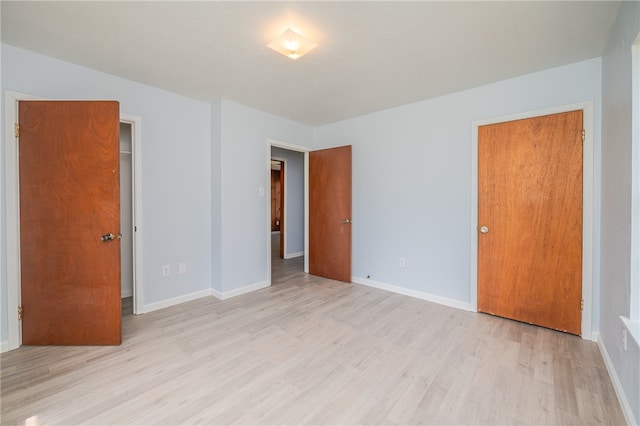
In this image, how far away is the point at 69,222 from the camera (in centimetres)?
221

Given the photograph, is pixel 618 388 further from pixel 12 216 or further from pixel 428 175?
pixel 12 216

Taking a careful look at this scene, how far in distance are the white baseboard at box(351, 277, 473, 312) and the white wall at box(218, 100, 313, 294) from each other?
1.38 meters

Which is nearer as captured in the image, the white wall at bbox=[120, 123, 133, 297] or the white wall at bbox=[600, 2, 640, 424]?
the white wall at bbox=[600, 2, 640, 424]

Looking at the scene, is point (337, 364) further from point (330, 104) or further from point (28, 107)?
point (28, 107)

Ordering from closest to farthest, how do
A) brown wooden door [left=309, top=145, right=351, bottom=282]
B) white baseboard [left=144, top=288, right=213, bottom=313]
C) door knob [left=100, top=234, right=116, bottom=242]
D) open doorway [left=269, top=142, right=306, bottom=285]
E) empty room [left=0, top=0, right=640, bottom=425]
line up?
empty room [left=0, top=0, right=640, bottom=425] < door knob [left=100, top=234, right=116, bottom=242] < white baseboard [left=144, top=288, right=213, bottom=313] < brown wooden door [left=309, top=145, right=351, bottom=282] < open doorway [left=269, top=142, right=306, bottom=285]

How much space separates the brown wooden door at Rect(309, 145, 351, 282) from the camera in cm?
389

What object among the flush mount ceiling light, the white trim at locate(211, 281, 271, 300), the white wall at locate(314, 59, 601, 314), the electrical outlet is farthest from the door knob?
the white wall at locate(314, 59, 601, 314)

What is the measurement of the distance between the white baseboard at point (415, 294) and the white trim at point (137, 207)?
A: 2.59m

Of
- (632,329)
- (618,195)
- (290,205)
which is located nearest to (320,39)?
(618,195)

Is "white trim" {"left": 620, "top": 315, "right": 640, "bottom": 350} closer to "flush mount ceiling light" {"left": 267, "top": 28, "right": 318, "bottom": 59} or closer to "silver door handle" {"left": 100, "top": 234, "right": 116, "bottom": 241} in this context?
"flush mount ceiling light" {"left": 267, "top": 28, "right": 318, "bottom": 59}

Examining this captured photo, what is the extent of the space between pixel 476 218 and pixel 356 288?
1.69 meters

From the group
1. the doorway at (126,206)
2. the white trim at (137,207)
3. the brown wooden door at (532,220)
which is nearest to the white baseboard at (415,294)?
the brown wooden door at (532,220)

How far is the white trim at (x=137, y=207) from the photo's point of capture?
277 centimetres

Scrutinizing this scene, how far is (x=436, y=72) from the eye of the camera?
2.52 m
